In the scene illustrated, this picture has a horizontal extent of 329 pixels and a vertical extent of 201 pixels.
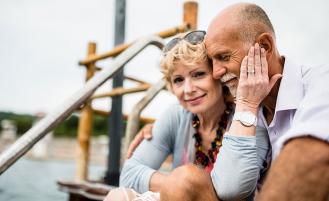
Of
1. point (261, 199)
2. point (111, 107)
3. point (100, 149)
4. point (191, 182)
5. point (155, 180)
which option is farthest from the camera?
point (100, 149)

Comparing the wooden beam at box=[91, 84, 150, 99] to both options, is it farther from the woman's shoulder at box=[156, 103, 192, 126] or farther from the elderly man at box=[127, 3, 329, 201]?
the elderly man at box=[127, 3, 329, 201]

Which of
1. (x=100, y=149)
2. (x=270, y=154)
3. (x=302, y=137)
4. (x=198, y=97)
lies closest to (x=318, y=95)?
(x=302, y=137)

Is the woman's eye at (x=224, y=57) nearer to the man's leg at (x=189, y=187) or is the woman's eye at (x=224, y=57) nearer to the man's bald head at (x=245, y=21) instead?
the man's bald head at (x=245, y=21)

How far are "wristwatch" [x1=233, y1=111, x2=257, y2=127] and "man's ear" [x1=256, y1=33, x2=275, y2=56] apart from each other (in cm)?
24

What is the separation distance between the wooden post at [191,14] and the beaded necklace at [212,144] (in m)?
0.80

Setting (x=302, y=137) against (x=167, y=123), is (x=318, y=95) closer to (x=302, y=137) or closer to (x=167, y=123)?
(x=302, y=137)

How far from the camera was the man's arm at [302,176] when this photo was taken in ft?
3.29

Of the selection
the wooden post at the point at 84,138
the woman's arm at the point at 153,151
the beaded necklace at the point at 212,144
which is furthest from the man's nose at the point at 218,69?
the wooden post at the point at 84,138

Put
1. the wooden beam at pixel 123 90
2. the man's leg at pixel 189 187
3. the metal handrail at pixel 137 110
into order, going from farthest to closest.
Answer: the wooden beam at pixel 123 90 < the metal handrail at pixel 137 110 < the man's leg at pixel 189 187

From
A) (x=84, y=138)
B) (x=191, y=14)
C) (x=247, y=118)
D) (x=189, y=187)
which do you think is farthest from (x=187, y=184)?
(x=84, y=138)

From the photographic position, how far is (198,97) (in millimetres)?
1970

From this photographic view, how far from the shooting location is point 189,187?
154cm

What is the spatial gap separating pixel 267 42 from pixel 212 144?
2.04ft

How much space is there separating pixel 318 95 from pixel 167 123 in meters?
0.99
